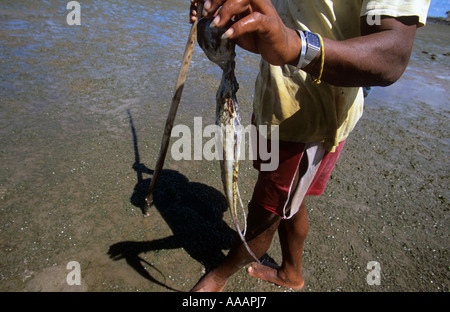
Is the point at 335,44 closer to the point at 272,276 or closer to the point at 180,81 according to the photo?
the point at 180,81

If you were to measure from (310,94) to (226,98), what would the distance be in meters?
0.45

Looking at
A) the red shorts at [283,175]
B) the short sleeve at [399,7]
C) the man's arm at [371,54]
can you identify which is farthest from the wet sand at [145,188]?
the short sleeve at [399,7]

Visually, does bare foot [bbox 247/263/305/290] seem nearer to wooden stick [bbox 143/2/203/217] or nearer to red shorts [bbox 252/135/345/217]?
red shorts [bbox 252/135/345/217]

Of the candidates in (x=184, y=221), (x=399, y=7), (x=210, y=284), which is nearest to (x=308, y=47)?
(x=399, y=7)

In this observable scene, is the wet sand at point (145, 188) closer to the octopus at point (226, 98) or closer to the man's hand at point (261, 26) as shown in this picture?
the octopus at point (226, 98)

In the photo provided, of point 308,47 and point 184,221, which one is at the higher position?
point 308,47

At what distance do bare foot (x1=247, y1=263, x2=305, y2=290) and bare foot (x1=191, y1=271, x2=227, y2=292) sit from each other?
0.97 feet

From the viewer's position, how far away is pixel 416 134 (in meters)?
4.58

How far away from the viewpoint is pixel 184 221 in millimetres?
2521

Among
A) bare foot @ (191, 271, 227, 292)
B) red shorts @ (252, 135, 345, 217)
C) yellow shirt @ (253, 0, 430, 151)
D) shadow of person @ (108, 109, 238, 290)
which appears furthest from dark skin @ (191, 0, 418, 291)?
shadow of person @ (108, 109, 238, 290)

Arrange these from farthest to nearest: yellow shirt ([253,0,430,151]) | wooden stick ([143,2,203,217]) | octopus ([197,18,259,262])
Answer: wooden stick ([143,2,203,217]) → yellow shirt ([253,0,430,151]) → octopus ([197,18,259,262])

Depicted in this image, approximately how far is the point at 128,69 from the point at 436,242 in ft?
16.5

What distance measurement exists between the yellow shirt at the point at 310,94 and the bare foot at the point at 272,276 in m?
1.18

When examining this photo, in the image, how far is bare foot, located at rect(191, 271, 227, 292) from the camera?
1.99 meters
